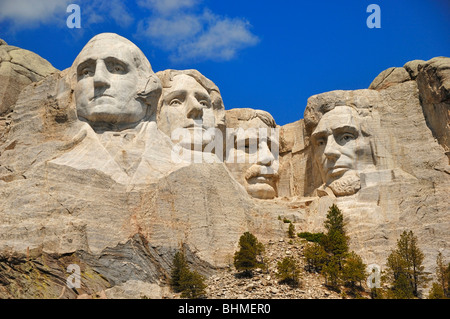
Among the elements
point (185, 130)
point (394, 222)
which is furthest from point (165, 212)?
point (394, 222)

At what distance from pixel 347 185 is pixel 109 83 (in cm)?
663

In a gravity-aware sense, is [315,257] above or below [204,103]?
below

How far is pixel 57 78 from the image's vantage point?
2544 centimetres

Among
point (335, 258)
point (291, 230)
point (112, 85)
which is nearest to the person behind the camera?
point (335, 258)

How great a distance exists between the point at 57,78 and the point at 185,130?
11.3 ft

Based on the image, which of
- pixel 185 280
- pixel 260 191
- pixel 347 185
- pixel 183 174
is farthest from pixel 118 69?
pixel 347 185

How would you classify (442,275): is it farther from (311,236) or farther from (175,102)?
(175,102)

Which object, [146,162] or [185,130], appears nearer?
[146,162]

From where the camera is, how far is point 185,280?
21.7m

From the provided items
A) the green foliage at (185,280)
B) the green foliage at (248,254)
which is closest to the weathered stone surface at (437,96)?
the green foliage at (248,254)

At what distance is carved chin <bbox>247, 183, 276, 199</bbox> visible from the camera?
88.5 ft

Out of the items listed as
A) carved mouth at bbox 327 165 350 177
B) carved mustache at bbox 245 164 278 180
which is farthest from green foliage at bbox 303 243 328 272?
carved mustache at bbox 245 164 278 180

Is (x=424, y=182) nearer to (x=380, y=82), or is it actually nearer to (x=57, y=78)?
(x=380, y=82)

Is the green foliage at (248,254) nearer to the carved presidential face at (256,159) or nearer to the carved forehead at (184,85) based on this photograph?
the carved presidential face at (256,159)
